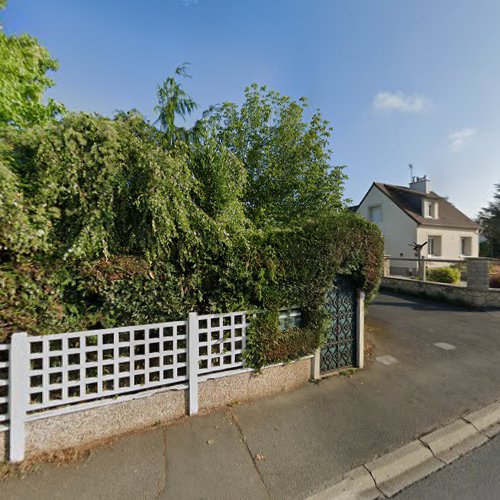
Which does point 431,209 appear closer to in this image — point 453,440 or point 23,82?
point 453,440

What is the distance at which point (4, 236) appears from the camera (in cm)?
247

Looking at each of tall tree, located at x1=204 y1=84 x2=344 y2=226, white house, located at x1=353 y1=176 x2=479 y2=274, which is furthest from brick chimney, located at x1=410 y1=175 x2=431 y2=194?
tall tree, located at x1=204 y1=84 x2=344 y2=226

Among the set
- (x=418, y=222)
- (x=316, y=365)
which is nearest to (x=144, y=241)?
(x=316, y=365)

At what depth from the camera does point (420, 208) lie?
704 inches

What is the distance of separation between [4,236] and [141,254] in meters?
1.27

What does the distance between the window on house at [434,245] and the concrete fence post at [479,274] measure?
10.4 meters

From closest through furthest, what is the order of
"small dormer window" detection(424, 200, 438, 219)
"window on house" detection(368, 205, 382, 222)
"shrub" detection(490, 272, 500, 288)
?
"shrub" detection(490, 272, 500, 288) < "small dormer window" detection(424, 200, 438, 219) < "window on house" detection(368, 205, 382, 222)

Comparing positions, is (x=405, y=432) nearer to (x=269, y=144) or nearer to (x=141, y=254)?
(x=141, y=254)

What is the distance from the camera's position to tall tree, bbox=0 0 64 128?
4723mm

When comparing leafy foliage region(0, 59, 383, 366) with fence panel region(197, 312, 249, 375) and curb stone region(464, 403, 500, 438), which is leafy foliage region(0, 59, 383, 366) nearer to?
fence panel region(197, 312, 249, 375)

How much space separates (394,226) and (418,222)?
1.75 metres

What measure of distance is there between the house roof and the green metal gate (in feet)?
50.1

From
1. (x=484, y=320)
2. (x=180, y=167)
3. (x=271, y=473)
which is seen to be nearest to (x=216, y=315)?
(x=271, y=473)

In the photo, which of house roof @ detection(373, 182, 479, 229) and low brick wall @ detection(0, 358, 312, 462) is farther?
house roof @ detection(373, 182, 479, 229)
